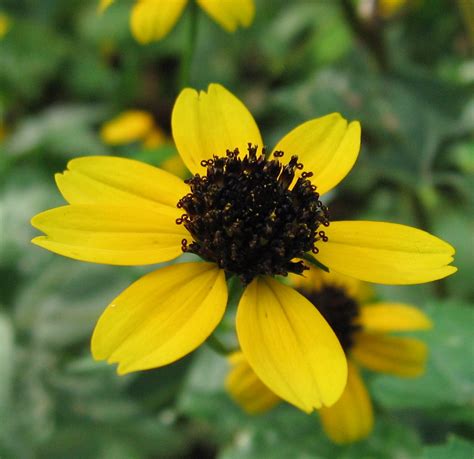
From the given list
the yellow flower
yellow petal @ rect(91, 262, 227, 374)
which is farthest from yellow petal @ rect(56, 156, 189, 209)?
yellow petal @ rect(91, 262, 227, 374)

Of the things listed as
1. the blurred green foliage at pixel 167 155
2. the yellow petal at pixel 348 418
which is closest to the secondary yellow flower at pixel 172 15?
the blurred green foliage at pixel 167 155

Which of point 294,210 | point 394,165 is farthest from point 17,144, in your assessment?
point 294,210

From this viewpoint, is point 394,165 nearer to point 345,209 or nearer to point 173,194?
point 345,209

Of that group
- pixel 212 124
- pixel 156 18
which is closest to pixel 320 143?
pixel 212 124

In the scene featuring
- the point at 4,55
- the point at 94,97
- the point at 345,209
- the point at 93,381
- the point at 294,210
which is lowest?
the point at 93,381

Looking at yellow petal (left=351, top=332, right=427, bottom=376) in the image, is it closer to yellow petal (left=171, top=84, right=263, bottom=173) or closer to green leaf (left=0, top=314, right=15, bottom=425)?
yellow petal (left=171, top=84, right=263, bottom=173)

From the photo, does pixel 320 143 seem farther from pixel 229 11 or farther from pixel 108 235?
pixel 229 11
